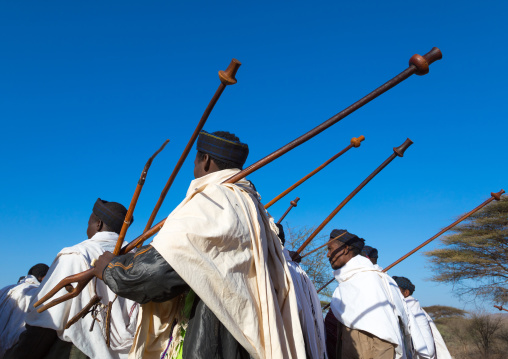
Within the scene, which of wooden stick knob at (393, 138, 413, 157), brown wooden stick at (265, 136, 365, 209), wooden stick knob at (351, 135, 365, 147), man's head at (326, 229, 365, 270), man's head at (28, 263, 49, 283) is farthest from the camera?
man's head at (28, 263, 49, 283)

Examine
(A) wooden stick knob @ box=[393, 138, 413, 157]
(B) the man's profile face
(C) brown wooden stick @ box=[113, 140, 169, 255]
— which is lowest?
(C) brown wooden stick @ box=[113, 140, 169, 255]

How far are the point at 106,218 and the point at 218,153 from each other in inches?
64.3

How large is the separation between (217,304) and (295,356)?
500 millimetres

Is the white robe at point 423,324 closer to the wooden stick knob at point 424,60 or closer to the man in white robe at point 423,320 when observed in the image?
the man in white robe at point 423,320

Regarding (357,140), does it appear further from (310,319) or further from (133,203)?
(133,203)

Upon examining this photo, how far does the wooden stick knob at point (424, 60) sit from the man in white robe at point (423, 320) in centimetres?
563

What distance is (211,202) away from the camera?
92.0 inches

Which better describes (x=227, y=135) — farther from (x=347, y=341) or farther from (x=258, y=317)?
(x=347, y=341)

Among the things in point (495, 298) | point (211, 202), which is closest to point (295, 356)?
point (211, 202)

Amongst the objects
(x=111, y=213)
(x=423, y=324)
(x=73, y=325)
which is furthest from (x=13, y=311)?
(x=423, y=324)

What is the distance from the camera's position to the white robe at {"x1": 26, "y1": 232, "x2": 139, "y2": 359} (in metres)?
3.31

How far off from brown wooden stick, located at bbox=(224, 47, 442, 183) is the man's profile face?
10.3 feet

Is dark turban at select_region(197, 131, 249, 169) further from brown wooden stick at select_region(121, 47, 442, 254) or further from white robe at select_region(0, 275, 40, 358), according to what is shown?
white robe at select_region(0, 275, 40, 358)

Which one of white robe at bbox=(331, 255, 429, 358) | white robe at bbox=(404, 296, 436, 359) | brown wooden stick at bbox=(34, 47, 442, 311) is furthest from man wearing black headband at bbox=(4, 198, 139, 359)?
white robe at bbox=(404, 296, 436, 359)
